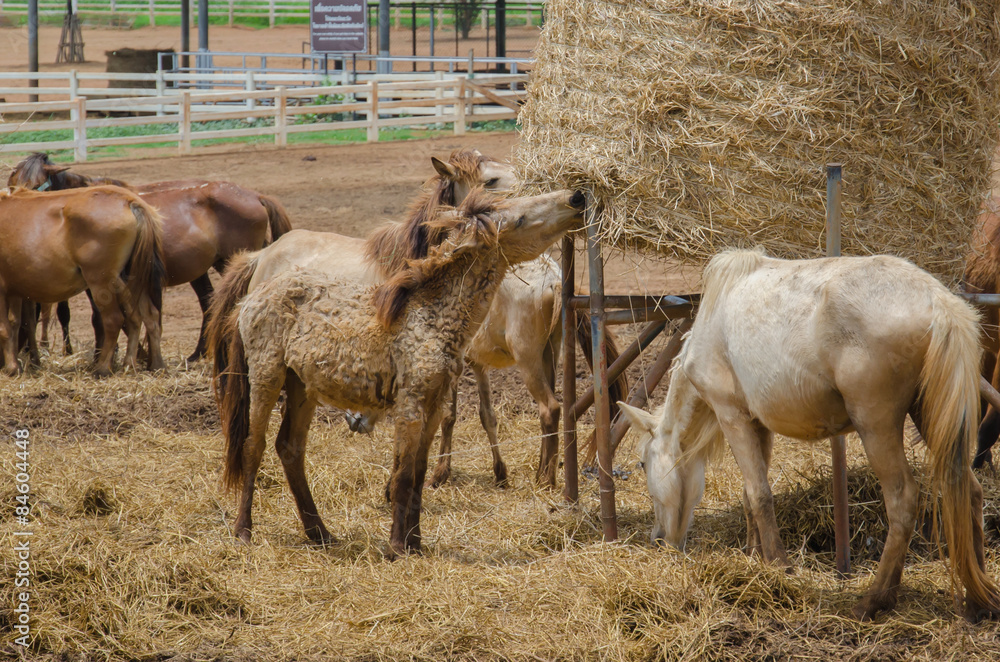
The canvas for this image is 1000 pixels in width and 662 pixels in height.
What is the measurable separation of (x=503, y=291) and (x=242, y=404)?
2.13m

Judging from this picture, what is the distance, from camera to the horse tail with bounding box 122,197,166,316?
29.6ft

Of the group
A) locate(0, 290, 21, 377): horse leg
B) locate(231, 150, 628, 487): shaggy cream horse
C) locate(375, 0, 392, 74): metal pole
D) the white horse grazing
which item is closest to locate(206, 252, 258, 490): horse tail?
locate(231, 150, 628, 487): shaggy cream horse

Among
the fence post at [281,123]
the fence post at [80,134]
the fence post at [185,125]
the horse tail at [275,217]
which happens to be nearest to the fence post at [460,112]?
the fence post at [281,123]

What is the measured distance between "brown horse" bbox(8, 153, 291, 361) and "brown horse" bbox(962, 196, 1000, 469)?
6887 mm

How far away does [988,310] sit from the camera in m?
6.66

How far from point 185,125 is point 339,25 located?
253 inches

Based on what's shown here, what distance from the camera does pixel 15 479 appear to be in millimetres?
5684

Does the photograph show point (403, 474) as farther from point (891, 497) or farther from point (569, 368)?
point (891, 497)

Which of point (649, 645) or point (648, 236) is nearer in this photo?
point (649, 645)

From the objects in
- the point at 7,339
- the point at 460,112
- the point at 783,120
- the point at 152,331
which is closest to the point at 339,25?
the point at 460,112

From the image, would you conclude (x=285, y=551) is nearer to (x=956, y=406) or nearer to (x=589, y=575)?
(x=589, y=575)

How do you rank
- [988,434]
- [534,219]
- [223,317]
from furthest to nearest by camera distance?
[988,434] < [223,317] < [534,219]

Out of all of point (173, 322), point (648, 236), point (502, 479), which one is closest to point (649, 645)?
point (648, 236)

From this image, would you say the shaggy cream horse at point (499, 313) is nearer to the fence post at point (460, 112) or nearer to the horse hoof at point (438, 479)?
the horse hoof at point (438, 479)
